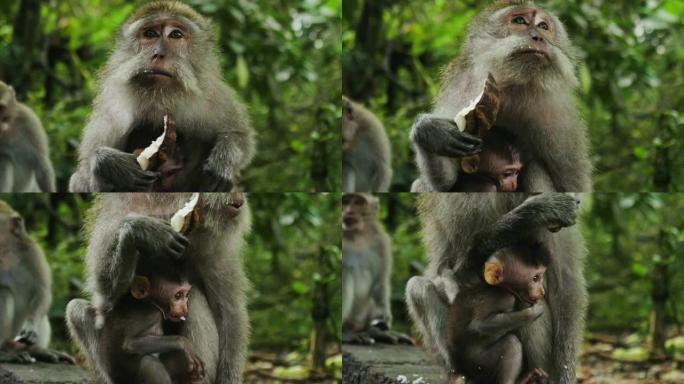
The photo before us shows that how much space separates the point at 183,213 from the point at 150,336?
2.61 ft

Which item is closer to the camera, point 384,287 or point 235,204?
point 235,204

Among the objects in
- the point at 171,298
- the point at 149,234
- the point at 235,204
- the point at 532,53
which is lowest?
the point at 171,298

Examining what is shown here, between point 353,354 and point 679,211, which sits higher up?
point 679,211

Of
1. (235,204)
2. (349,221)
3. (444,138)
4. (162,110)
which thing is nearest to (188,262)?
(235,204)

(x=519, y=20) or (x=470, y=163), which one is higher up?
(x=519, y=20)

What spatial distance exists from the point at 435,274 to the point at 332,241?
81cm

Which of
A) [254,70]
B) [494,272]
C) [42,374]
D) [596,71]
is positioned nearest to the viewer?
[494,272]

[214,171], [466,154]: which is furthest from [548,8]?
[214,171]

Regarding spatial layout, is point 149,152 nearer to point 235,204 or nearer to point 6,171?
point 235,204

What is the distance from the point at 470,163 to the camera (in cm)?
556

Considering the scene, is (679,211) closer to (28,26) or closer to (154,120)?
(154,120)

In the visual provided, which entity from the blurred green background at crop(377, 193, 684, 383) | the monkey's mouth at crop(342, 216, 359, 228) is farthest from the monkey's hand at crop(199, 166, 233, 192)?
the blurred green background at crop(377, 193, 684, 383)

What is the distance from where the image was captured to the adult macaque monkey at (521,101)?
5.46 metres

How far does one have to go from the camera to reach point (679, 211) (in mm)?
6535
